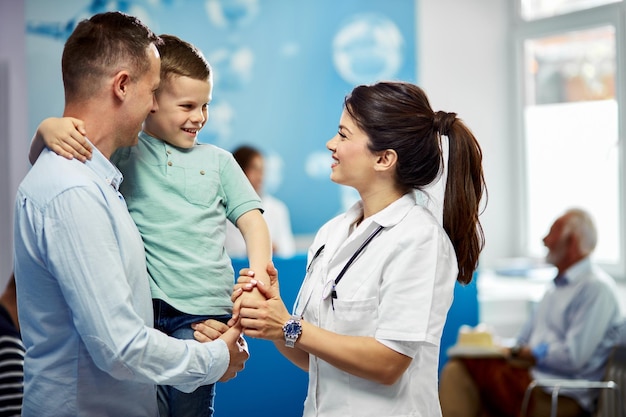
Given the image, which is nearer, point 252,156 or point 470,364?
point 470,364

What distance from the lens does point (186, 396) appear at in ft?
5.94

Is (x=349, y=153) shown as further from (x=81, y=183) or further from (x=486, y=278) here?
(x=486, y=278)

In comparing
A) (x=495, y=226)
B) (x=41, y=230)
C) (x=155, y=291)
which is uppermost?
(x=41, y=230)

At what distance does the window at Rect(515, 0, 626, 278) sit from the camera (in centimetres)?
630

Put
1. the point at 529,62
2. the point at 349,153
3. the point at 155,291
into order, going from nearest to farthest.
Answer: the point at 155,291 < the point at 349,153 < the point at 529,62

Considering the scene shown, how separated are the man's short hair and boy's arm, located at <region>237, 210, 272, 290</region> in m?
0.44

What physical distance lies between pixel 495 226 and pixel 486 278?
0.92 m

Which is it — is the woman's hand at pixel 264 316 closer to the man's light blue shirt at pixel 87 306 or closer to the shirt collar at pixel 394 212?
the man's light blue shirt at pixel 87 306

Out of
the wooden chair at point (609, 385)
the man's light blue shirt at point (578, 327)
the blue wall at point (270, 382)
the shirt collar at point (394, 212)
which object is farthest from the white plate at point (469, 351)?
the shirt collar at point (394, 212)

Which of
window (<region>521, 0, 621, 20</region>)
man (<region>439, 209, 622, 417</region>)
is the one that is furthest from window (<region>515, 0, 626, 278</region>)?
man (<region>439, 209, 622, 417</region>)

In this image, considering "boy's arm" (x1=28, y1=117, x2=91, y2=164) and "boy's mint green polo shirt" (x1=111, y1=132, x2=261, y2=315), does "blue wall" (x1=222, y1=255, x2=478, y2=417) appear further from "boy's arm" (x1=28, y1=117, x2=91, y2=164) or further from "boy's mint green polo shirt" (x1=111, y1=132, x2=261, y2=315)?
"boy's arm" (x1=28, y1=117, x2=91, y2=164)

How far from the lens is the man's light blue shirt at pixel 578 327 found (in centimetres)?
419

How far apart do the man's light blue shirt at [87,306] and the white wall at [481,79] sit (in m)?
5.60

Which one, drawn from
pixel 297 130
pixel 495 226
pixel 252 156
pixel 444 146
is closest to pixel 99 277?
pixel 444 146
